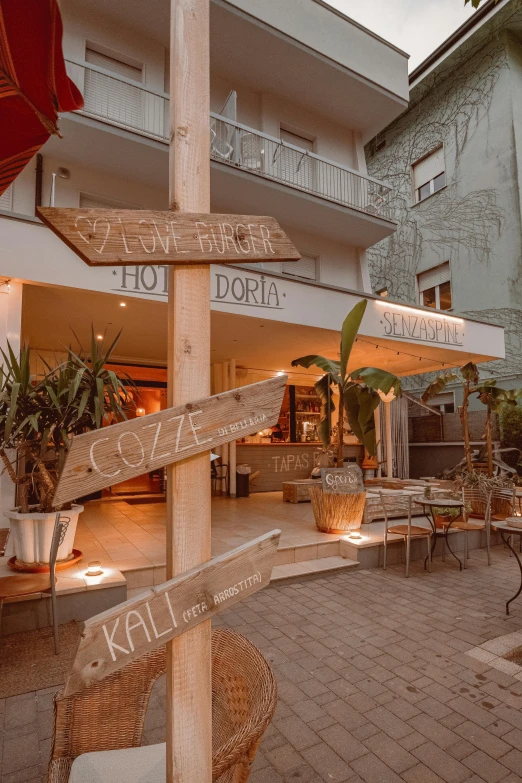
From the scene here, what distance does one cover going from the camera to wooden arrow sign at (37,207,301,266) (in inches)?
48.9

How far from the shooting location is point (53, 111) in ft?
6.52

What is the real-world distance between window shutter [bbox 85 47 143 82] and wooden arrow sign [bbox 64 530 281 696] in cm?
994

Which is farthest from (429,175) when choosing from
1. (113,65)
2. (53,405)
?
(53,405)

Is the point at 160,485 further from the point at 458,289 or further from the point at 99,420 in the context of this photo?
the point at 458,289

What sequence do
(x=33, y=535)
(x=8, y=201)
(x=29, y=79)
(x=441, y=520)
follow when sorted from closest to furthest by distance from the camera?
1. (x=29, y=79)
2. (x=33, y=535)
3. (x=441, y=520)
4. (x=8, y=201)

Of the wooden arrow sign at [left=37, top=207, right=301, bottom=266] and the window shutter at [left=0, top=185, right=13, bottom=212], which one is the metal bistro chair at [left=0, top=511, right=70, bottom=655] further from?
the window shutter at [left=0, top=185, right=13, bottom=212]

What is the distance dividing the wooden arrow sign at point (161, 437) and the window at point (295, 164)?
34.4 feet

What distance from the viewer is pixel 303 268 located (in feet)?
35.6

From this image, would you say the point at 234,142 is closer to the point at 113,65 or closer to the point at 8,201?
the point at 113,65

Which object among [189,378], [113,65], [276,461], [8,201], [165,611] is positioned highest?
[113,65]

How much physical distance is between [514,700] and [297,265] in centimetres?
964

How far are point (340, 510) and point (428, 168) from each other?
13707 mm

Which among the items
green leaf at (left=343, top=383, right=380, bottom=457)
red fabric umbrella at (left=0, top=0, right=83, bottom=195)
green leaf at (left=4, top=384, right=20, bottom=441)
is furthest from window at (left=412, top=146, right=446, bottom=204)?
red fabric umbrella at (left=0, top=0, right=83, bottom=195)

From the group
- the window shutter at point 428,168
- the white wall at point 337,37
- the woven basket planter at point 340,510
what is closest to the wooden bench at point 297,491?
the woven basket planter at point 340,510
